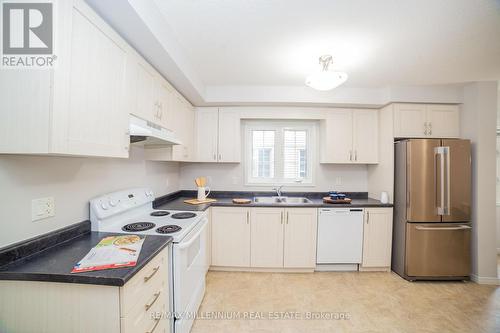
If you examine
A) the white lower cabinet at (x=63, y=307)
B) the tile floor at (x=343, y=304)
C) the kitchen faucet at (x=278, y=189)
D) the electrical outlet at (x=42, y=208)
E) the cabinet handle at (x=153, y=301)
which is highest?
the electrical outlet at (x=42, y=208)

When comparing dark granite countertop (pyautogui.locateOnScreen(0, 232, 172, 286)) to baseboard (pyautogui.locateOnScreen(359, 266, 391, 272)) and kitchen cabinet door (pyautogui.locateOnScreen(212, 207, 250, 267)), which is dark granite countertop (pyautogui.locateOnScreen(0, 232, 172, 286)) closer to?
kitchen cabinet door (pyautogui.locateOnScreen(212, 207, 250, 267))

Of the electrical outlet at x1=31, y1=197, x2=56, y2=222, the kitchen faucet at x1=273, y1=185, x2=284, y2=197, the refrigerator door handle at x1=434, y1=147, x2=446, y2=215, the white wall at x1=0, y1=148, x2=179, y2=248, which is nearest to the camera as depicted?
the white wall at x1=0, y1=148, x2=179, y2=248

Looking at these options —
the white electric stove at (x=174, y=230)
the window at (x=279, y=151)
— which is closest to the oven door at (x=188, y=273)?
the white electric stove at (x=174, y=230)

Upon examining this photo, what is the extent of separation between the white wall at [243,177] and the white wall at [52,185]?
50.4 inches

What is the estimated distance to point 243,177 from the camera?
318 cm

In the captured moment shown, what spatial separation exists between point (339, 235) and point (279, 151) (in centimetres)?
149

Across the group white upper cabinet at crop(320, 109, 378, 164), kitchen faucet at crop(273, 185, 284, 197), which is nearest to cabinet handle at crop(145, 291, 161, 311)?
kitchen faucet at crop(273, 185, 284, 197)

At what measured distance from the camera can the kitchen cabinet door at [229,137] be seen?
9.57 feet

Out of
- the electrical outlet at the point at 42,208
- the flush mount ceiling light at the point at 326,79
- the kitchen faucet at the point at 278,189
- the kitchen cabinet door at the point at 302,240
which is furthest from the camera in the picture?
the kitchen faucet at the point at 278,189

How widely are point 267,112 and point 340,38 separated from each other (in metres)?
1.36

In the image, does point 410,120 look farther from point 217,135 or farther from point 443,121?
point 217,135

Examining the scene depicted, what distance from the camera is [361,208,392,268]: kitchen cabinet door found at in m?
2.61

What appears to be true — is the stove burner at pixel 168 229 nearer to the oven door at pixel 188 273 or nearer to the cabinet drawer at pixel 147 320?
the oven door at pixel 188 273

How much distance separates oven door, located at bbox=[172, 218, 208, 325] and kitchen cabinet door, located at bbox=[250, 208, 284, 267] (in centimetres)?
79
